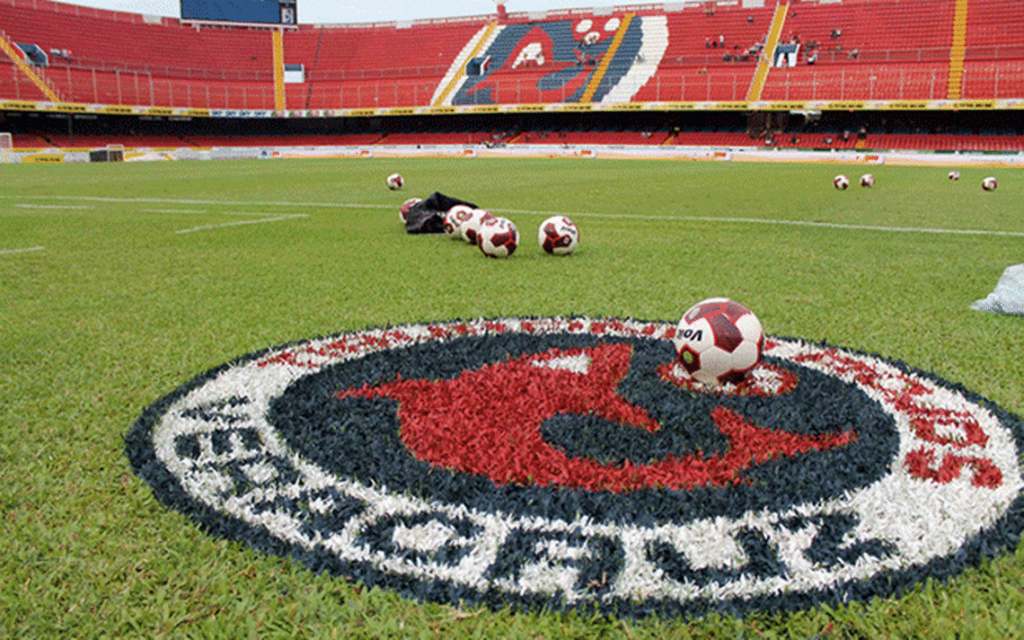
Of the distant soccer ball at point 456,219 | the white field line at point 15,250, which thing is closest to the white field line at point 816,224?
the distant soccer ball at point 456,219

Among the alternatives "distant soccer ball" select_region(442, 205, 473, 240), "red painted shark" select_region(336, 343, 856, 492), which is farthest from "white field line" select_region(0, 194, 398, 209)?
"red painted shark" select_region(336, 343, 856, 492)

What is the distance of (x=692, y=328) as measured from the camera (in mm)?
2936

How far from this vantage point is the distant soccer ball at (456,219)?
23.6ft

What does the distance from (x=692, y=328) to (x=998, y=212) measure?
32.2 feet

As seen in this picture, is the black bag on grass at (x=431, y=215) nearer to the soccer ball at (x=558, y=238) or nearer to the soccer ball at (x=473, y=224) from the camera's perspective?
the soccer ball at (x=473, y=224)

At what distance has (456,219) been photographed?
730 centimetres

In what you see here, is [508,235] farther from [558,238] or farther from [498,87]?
[498,87]

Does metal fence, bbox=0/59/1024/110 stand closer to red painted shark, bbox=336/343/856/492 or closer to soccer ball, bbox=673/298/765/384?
soccer ball, bbox=673/298/765/384

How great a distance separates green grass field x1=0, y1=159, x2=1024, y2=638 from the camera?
60.6 inches

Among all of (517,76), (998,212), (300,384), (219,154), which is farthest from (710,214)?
(517,76)

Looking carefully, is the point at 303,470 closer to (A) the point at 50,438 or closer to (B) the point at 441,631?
(B) the point at 441,631

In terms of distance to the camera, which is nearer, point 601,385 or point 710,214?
point 601,385

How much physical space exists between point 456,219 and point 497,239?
1.21 metres

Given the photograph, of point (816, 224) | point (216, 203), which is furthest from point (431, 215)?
point (216, 203)
